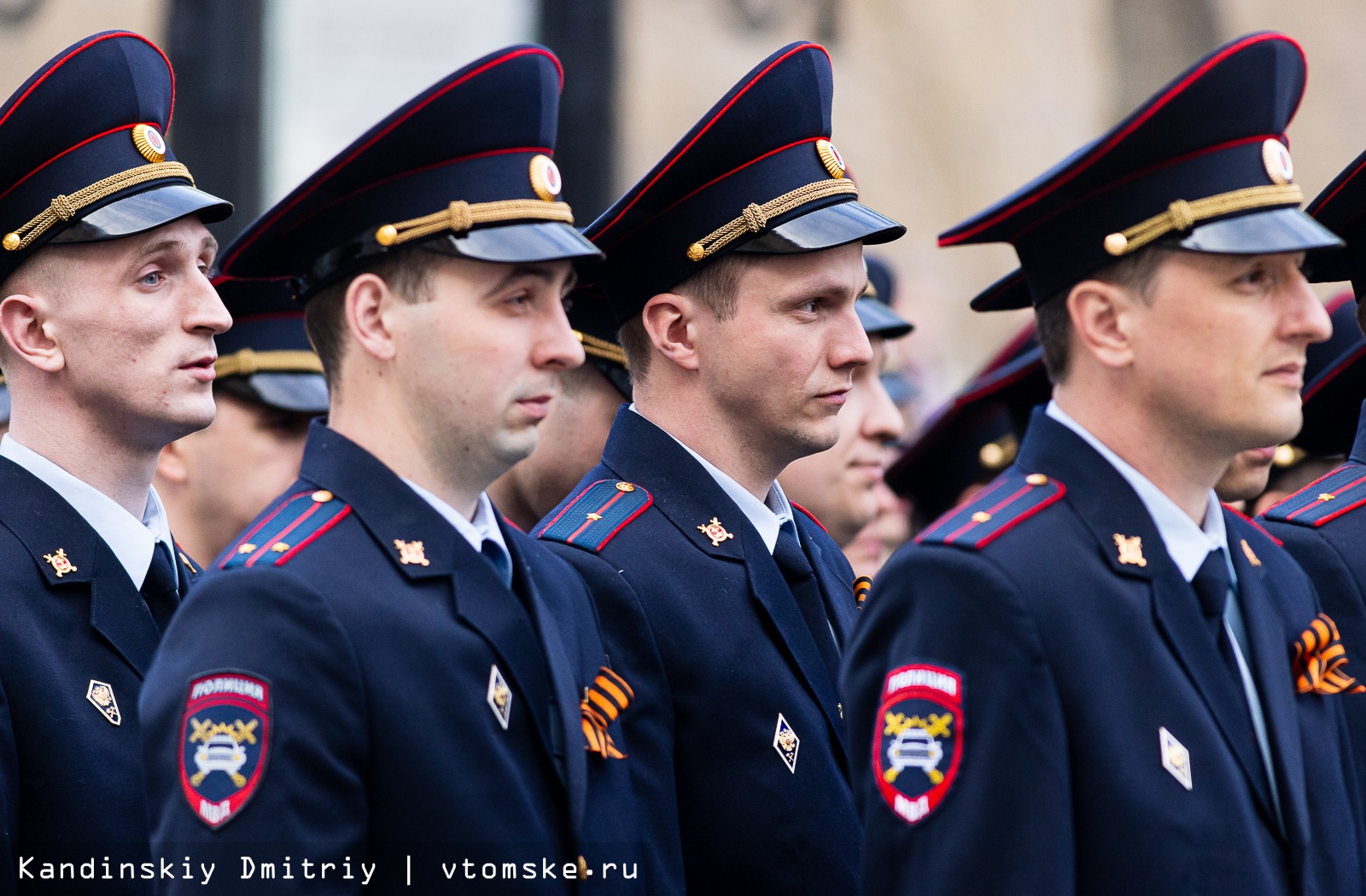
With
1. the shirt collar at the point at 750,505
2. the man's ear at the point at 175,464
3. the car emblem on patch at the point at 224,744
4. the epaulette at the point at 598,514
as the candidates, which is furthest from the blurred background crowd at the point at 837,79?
the car emblem on patch at the point at 224,744

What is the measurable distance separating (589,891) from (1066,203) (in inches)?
59.1

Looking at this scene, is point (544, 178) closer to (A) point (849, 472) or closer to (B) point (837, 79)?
(A) point (849, 472)

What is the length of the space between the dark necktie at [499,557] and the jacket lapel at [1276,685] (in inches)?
52.5

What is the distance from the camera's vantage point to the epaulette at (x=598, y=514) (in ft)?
13.1

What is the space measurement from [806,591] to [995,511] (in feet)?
3.41

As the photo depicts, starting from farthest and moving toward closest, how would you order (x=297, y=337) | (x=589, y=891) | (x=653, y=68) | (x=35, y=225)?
(x=653, y=68) < (x=297, y=337) < (x=35, y=225) < (x=589, y=891)

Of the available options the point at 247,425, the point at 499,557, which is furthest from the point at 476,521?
the point at 247,425

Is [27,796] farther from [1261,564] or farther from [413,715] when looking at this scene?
[1261,564]

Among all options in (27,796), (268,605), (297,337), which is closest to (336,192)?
(268,605)

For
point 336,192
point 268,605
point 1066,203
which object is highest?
point 336,192

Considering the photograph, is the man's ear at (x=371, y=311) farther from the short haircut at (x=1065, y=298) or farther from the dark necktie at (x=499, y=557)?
the short haircut at (x=1065, y=298)

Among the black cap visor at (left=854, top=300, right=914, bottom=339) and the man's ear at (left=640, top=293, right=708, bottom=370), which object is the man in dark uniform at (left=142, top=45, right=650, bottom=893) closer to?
the man's ear at (left=640, top=293, right=708, bottom=370)

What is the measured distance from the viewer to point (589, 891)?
3.22m

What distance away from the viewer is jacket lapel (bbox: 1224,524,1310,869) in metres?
3.11
